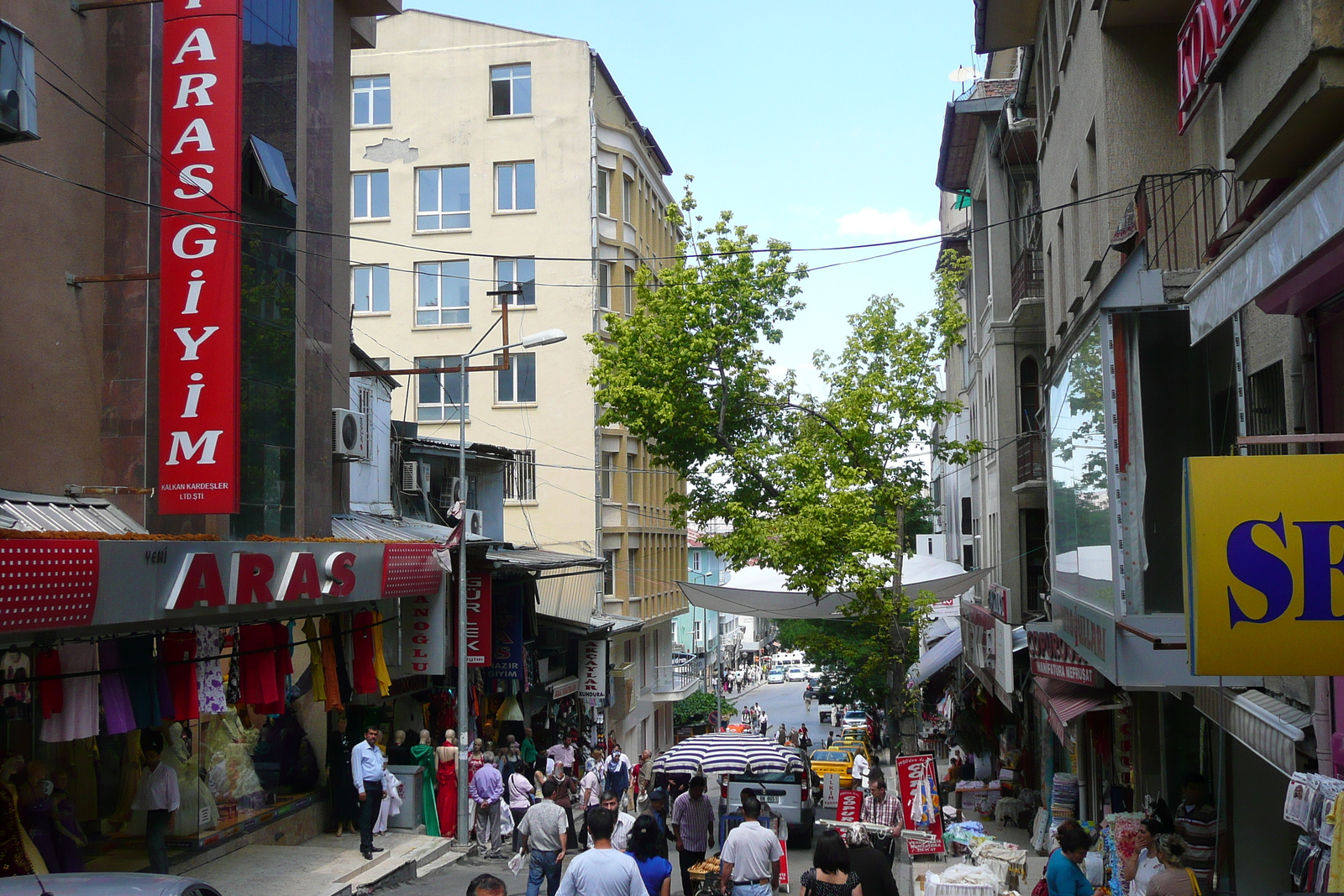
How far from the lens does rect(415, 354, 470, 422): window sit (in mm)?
38781

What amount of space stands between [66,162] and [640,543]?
32082 mm

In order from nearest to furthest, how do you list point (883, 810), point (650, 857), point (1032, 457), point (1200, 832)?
1. point (1200, 832)
2. point (650, 857)
3. point (883, 810)
4. point (1032, 457)

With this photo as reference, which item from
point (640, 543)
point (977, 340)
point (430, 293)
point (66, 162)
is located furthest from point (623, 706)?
point (66, 162)

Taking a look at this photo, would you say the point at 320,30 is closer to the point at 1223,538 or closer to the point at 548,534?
the point at 1223,538

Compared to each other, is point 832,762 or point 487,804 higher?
point 487,804

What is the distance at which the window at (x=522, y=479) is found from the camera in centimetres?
3775

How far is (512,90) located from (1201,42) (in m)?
34.0

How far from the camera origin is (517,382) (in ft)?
130

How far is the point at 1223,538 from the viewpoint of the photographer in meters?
5.33

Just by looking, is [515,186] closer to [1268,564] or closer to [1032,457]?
[1032,457]

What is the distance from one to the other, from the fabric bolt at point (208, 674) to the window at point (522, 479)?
24141 mm

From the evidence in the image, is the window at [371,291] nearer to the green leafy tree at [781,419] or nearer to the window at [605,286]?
the window at [605,286]

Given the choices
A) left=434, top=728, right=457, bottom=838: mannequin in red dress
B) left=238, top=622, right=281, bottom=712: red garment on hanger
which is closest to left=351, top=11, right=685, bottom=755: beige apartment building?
left=434, top=728, right=457, bottom=838: mannequin in red dress

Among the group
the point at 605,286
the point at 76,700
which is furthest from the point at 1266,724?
the point at 605,286
